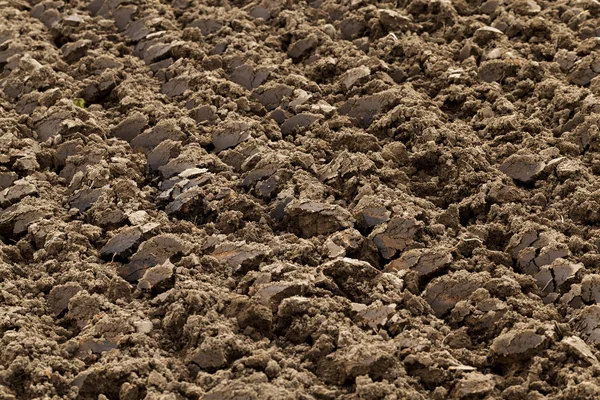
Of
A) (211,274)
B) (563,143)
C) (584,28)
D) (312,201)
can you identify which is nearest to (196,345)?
(211,274)

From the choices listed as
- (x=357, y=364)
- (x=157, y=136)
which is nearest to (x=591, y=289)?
(x=357, y=364)

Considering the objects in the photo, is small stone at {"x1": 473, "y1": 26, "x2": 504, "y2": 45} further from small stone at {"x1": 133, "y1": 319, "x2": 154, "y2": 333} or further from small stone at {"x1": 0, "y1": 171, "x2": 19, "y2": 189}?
small stone at {"x1": 133, "y1": 319, "x2": 154, "y2": 333}

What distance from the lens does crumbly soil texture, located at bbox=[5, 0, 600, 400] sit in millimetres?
3902

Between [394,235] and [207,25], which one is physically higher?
[207,25]

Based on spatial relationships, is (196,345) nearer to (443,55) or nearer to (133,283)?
(133,283)

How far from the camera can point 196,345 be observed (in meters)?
3.96

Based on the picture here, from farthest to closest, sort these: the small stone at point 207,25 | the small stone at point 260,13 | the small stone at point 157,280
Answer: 1. the small stone at point 260,13
2. the small stone at point 207,25
3. the small stone at point 157,280

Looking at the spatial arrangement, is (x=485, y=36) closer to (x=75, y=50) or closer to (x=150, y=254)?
(x=75, y=50)

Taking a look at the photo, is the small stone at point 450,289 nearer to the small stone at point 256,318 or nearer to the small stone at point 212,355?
the small stone at point 256,318

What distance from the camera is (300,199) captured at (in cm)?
472

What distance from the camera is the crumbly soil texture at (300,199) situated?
3.90 metres

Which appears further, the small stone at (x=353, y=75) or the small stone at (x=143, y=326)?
the small stone at (x=353, y=75)

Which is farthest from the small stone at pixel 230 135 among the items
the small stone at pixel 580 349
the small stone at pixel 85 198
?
the small stone at pixel 580 349

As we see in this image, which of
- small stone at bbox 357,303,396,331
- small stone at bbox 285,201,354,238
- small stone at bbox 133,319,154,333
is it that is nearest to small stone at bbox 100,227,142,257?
small stone at bbox 133,319,154,333
